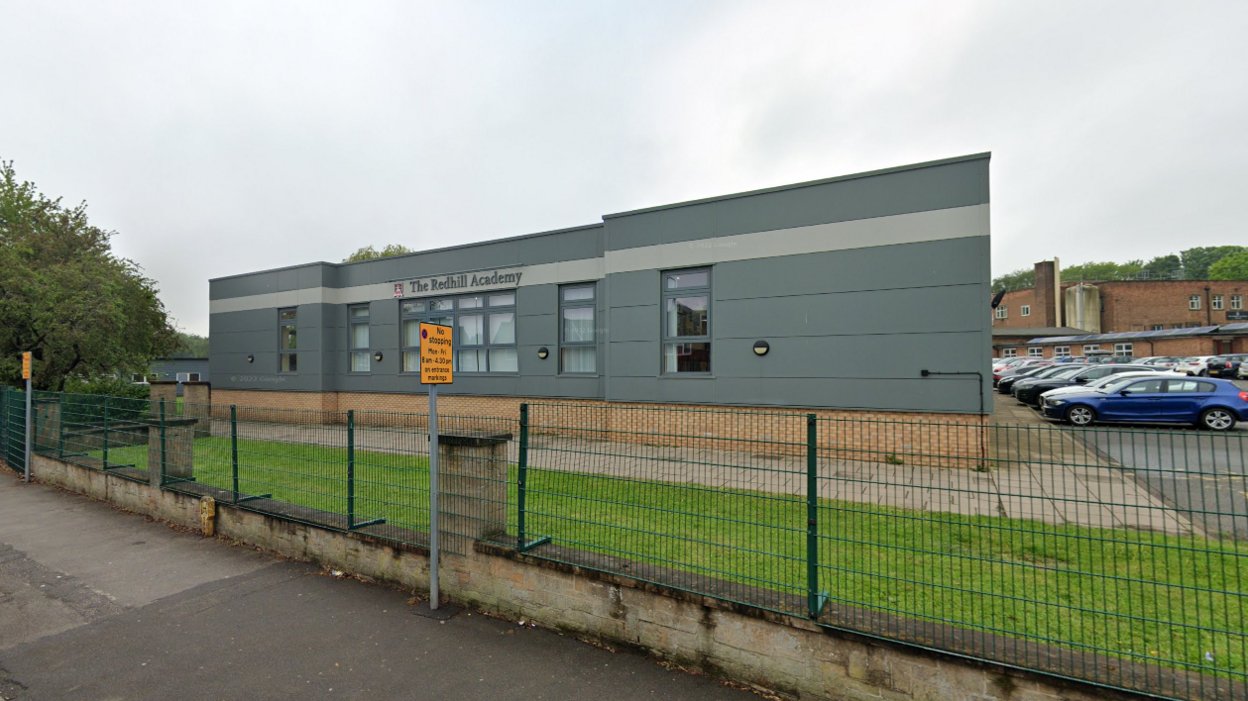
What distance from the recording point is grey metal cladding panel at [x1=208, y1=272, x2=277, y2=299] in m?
20.0

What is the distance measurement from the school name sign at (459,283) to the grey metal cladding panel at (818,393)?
468 centimetres

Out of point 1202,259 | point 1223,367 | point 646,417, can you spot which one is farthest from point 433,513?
point 1202,259

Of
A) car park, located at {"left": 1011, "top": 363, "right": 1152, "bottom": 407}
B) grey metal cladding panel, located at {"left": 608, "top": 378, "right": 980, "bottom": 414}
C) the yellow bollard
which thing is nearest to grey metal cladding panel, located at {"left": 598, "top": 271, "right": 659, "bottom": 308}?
grey metal cladding panel, located at {"left": 608, "top": 378, "right": 980, "bottom": 414}

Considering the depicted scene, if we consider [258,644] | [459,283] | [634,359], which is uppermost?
[459,283]

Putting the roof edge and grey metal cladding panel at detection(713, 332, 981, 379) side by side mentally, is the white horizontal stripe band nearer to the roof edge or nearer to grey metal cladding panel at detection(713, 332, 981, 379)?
the roof edge

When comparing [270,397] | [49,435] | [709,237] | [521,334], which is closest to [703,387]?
[709,237]

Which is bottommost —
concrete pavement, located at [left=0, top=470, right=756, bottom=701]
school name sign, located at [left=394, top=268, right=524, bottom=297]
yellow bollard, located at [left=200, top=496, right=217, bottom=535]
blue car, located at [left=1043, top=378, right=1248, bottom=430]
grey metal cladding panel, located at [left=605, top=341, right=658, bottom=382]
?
concrete pavement, located at [left=0, top=470, right=756, bottom=701]

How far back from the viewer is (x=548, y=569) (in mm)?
4066

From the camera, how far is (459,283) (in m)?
16.7

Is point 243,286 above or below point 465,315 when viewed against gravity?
above

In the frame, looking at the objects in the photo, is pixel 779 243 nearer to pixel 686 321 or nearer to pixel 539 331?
pixel 686 321

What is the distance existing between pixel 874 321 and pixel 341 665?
10302 millimetres

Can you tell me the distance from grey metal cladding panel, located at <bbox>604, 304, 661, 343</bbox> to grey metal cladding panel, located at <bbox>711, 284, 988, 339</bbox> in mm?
1442

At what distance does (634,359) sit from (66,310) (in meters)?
15.3
